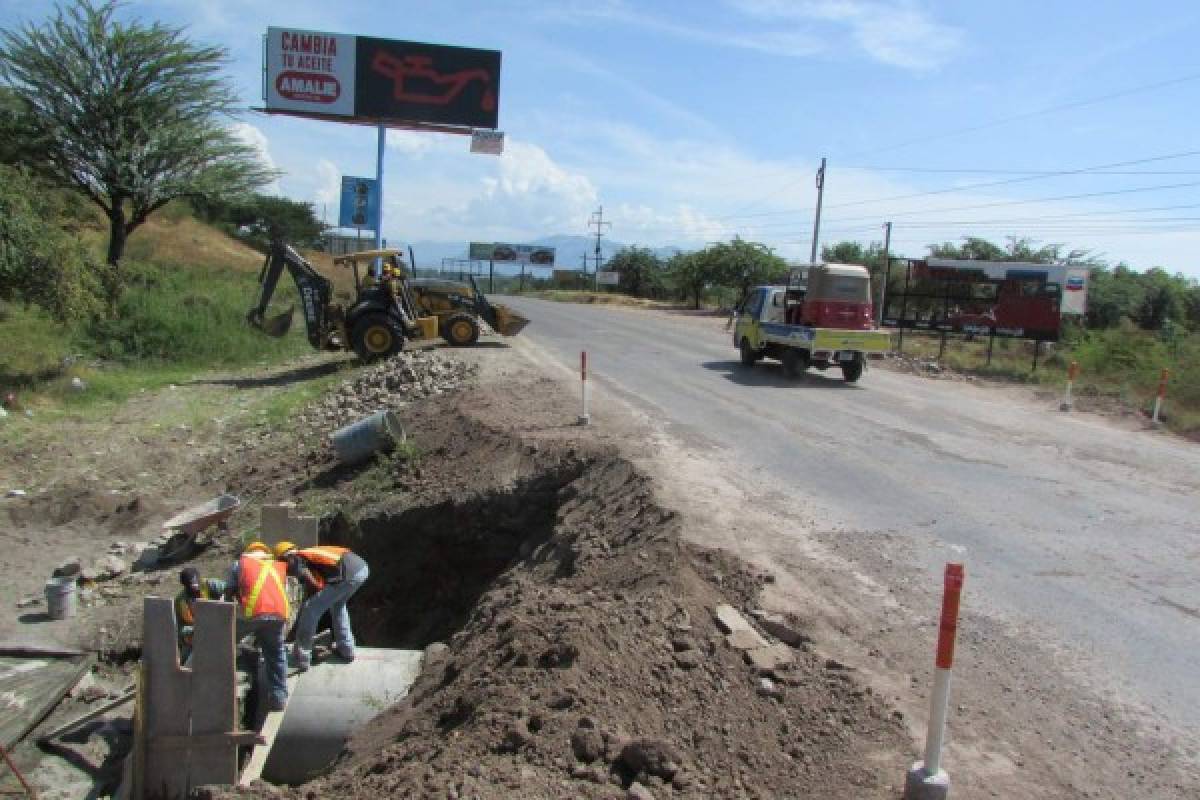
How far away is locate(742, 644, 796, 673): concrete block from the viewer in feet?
17.0

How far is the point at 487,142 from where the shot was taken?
1102 inches

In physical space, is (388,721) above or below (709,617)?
below

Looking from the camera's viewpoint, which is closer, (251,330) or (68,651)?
(68,651)

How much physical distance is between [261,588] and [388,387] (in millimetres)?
9726

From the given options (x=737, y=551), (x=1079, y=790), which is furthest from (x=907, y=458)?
(x=1079, y=790)

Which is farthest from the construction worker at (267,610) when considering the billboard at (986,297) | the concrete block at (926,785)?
the billboard at (986,297)

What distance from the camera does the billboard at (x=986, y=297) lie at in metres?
23.0

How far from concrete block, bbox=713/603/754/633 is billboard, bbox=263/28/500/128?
24304 millimetres

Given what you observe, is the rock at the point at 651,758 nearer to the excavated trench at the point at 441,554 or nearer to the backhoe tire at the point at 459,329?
the excavated trench at the point at 441,554

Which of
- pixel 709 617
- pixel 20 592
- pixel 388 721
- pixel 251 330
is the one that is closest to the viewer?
pixel 709 617

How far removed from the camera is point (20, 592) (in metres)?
10.1

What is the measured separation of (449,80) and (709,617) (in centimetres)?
2496

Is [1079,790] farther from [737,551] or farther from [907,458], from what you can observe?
[907,458]

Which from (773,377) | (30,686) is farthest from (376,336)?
(30,686)
